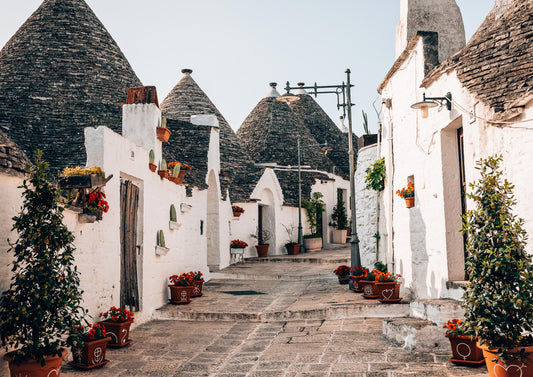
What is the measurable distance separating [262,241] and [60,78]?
11.5 m

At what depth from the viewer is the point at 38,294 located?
16.6 feet

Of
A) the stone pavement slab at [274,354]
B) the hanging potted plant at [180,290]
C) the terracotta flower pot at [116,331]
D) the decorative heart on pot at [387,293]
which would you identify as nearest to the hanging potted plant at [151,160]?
the hanging potted plant at [180,290]

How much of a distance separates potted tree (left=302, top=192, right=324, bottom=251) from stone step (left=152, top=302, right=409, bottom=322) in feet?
44.3

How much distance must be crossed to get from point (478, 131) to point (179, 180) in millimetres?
7419

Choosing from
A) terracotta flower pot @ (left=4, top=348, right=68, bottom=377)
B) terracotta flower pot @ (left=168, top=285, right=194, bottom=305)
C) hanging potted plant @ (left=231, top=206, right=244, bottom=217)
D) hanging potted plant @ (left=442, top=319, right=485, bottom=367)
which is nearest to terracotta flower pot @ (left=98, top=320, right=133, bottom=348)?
terracotta flower pot @ (left=4, top=348, right=68, bottom=377)

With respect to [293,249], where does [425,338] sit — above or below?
below

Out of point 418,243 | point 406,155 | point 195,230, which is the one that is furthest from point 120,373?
point 195,230

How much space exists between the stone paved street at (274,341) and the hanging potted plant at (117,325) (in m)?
0.13

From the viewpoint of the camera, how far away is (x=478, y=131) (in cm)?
637

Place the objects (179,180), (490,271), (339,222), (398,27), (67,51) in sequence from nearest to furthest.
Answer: (490,271)
(398,27)
(179,180)
(67,51)
(339,222)

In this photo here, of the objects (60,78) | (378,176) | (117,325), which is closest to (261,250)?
(378,176)

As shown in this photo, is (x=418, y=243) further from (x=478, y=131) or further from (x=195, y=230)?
(x=195, y=230)

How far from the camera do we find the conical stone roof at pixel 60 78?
11.4 m

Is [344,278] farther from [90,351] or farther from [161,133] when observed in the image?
[90,351]
